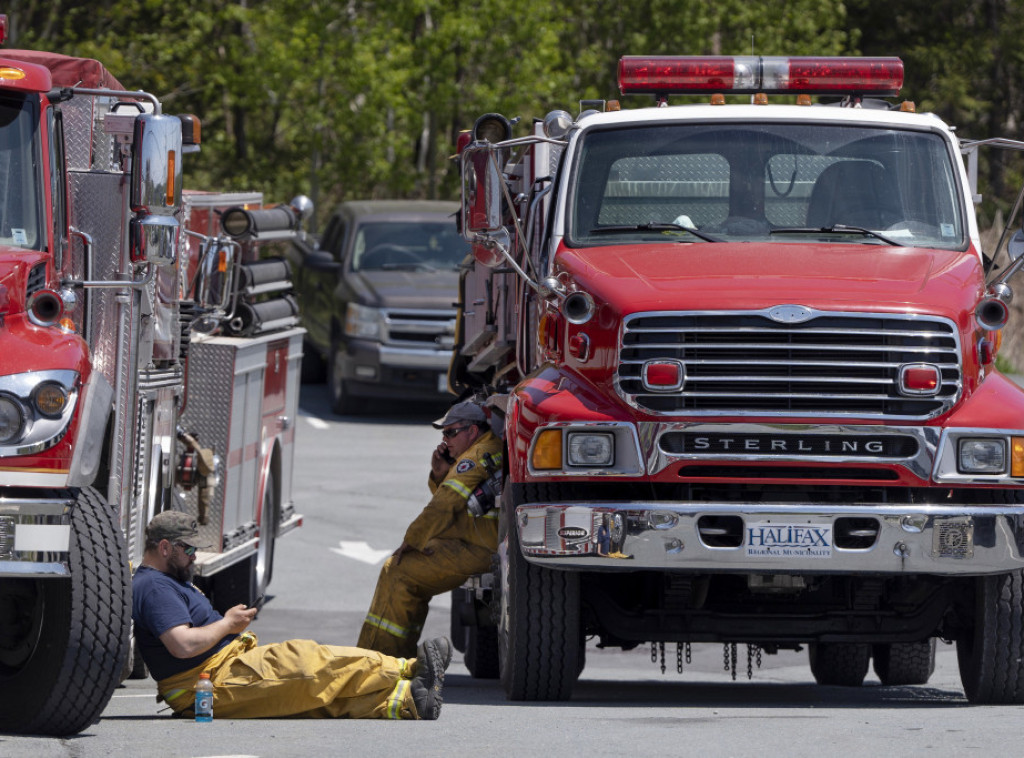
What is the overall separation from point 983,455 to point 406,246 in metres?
14.3

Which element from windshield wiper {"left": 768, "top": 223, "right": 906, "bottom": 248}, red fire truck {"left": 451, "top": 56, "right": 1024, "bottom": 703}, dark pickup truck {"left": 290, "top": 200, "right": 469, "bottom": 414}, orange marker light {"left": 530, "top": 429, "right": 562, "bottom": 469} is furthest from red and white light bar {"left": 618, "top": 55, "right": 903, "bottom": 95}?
dark pickup truck {"left": 290, "top": 200, "right": 469, "bottom": 414}

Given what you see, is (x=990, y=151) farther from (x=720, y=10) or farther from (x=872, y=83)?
(x=872, y=83)

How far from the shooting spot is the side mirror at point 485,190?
28.3ft

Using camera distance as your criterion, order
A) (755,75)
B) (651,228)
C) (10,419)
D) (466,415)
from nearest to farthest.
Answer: (10,419) → (651,228) → (466,415) → (755,75)

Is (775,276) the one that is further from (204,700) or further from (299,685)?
(204,700)

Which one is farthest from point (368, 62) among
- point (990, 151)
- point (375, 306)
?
point (990, 151)

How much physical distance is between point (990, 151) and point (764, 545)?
104ft

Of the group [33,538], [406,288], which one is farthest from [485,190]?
[406,288]

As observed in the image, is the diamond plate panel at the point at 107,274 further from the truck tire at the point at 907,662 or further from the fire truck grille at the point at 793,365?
the truck tire at the point at 907,662

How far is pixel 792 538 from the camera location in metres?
7.59

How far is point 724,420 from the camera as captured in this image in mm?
7699

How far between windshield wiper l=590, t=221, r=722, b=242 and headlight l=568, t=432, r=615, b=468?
1.27 meters

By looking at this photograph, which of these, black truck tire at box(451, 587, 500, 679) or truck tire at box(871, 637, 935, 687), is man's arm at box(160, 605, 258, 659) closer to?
black truck tire at box(451, 587, 500, 679)

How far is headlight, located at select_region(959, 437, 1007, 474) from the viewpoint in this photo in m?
7.74
